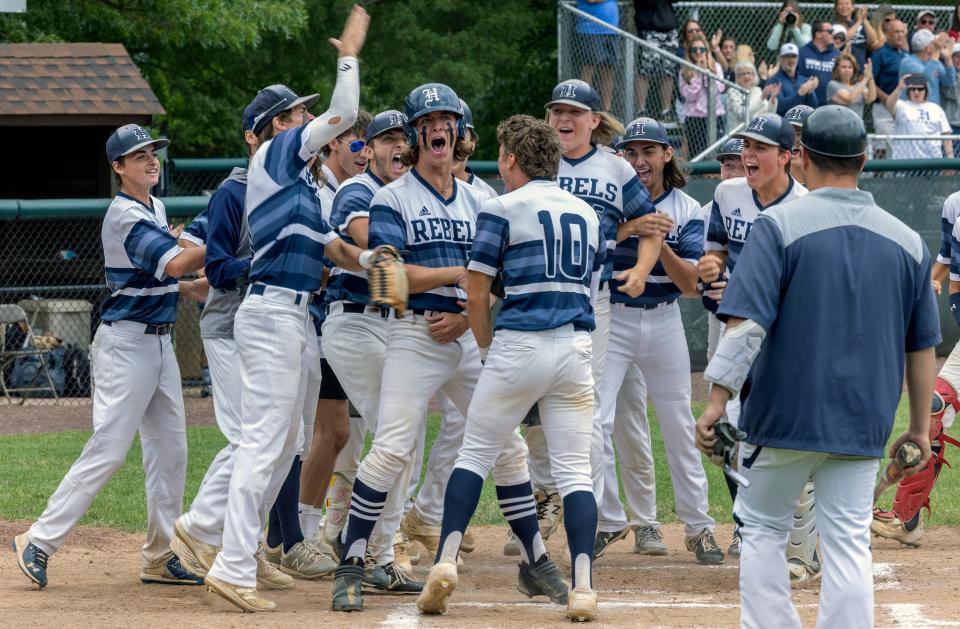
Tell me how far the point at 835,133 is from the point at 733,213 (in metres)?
2.32

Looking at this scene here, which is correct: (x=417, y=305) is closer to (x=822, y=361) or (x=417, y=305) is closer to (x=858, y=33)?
(x=822, y=361)

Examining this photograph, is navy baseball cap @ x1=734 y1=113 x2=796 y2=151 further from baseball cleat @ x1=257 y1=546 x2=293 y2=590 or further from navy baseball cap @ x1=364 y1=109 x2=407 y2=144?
baseball cleat @ x1=257 y1=546 x2=293 y2=590

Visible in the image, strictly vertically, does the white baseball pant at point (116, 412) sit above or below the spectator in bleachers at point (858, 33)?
below

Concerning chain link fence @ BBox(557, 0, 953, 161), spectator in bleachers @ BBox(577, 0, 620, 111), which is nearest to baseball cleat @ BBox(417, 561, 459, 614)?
chain link fence @ BBox(557, 0, 953, 161)

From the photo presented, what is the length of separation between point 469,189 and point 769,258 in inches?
78.6

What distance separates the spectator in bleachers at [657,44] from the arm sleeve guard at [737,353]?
10568 millimetres

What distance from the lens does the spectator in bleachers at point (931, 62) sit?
1541 centimetres

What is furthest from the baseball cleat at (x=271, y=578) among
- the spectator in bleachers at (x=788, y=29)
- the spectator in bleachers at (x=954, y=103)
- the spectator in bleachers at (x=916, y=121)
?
the spectator in bleachers at (x=954, y=103)

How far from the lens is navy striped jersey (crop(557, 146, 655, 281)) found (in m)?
6.54

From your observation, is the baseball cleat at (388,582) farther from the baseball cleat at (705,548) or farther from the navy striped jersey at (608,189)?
the navy striped jersey at (608,189)

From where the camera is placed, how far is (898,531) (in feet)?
23.7

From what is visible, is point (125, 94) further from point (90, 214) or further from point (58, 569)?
point (58, 569)

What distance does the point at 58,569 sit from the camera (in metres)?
6.66

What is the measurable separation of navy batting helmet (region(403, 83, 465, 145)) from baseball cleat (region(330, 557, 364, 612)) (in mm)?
1804
